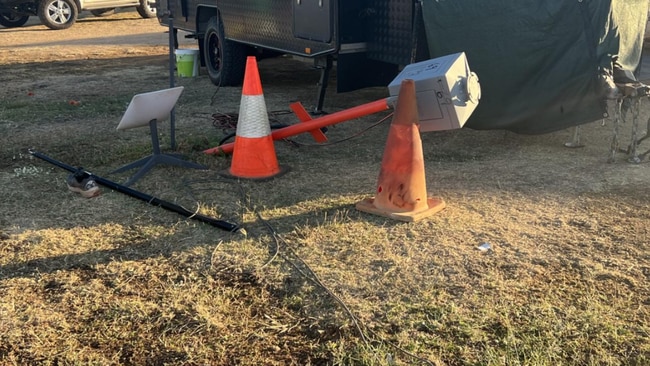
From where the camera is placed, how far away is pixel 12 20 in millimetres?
15953

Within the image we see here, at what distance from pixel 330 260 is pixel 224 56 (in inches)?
199

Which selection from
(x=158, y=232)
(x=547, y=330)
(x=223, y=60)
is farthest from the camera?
(x=223, y=60)

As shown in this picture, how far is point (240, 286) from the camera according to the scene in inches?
114

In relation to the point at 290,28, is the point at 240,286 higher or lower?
lower

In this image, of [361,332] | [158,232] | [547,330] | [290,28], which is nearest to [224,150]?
[158,232]

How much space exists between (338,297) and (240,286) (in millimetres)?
469

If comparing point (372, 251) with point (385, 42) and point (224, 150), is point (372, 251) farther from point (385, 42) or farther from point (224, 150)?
point (385, 42)

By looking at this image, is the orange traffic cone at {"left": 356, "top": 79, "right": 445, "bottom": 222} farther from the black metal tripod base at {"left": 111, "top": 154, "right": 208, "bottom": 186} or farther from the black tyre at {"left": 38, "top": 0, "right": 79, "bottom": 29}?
the black tyre at {"left": 38, "top": 0, "right": 79, "bottom": 29}

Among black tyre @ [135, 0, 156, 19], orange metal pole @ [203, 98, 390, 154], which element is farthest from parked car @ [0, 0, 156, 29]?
orange metal pole @ [203, 98, 390, 154]

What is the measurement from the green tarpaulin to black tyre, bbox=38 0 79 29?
12626 mm

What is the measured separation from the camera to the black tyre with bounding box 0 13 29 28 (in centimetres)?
1580

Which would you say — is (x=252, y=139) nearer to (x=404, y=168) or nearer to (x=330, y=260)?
(x=404, y=168)

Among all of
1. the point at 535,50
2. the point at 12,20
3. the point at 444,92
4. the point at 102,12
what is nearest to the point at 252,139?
the point at 444,92

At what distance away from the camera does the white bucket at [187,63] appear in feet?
28.1
